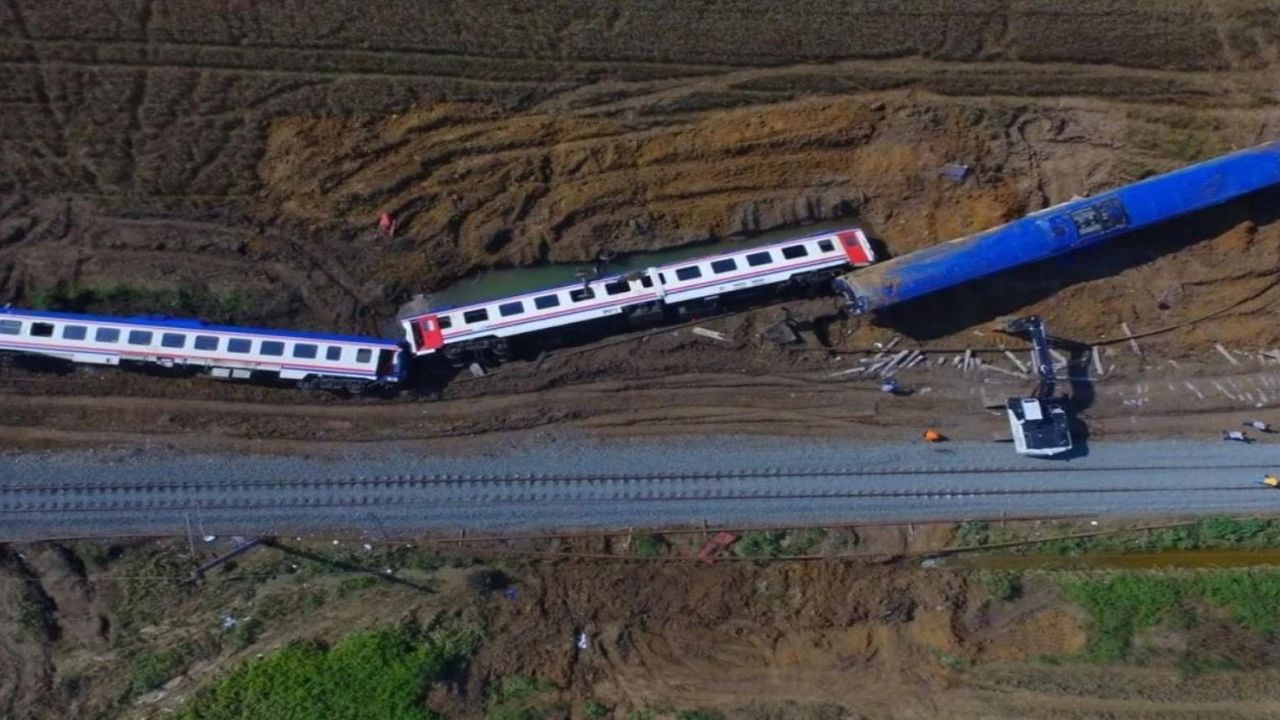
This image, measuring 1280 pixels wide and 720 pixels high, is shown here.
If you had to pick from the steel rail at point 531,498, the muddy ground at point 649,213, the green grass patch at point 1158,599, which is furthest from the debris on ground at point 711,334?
the green grass patch at point 1158,599

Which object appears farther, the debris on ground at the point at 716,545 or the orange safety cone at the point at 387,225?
the orange safety cone at the point at 387,225

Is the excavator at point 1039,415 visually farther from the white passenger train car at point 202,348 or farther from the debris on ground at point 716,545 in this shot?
the white passenger train car at point 202,348

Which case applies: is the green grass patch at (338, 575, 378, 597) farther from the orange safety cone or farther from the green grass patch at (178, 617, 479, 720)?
the orange safety cone

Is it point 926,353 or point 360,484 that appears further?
point 926,353

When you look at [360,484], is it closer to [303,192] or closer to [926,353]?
[303,192]

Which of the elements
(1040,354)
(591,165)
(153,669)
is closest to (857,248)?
(1040,354)

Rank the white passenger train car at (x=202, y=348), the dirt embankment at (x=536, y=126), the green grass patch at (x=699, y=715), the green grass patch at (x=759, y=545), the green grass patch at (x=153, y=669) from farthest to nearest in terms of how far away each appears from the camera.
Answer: the dirt embankment at (x=536, y=126)
the green grass patch at (x=759, y=545)
the white passenger train car at (x=202, y=348)
the green grass patch at (x=699, y=715)
the green grass patch at (x=153, y=669)

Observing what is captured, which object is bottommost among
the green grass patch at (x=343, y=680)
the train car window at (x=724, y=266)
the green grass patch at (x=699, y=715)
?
the green grass patch at (x=699, y=715)

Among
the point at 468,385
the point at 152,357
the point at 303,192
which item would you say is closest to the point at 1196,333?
the point at 468,385
